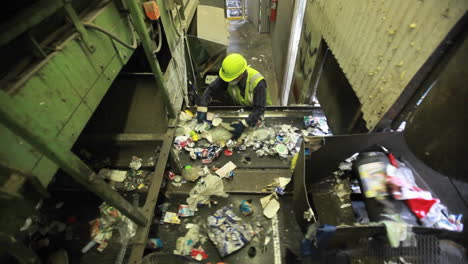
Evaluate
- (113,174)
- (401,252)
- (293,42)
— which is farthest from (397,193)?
(293,42)

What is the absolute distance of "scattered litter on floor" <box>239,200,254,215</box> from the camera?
228 centimetres

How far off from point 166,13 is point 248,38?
636cm

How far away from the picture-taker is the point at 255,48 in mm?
8062

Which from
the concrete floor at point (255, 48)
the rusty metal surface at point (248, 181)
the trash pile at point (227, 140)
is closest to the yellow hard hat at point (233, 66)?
the trash pile at point (227, 140)

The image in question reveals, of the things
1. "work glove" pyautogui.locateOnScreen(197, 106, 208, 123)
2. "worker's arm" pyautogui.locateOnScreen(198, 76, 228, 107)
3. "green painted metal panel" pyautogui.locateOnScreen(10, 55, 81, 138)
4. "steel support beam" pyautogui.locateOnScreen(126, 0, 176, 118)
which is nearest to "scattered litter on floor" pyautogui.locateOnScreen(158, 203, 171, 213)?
"steel support beam" pyautogui.locateOnScreen(126, 0, 176, 118)

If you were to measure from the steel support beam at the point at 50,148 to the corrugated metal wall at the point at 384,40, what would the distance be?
87.2 inches

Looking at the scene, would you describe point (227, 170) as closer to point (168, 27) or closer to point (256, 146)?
point (256, 146)

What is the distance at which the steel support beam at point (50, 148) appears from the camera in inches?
32.1

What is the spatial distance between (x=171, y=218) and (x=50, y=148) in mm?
1542

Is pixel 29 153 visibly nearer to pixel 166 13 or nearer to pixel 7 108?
pixel 7 108

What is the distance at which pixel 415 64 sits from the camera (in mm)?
1492

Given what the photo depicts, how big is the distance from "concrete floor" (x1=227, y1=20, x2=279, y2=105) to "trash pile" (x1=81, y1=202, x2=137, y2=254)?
5159 mm

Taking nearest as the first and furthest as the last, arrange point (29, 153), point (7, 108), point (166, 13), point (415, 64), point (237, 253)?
point (7, 108) < point (29, 153) < point (415, 64) < point (237, 253) < point (166, 13)

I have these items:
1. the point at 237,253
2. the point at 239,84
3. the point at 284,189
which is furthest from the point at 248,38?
the point at 237,253
